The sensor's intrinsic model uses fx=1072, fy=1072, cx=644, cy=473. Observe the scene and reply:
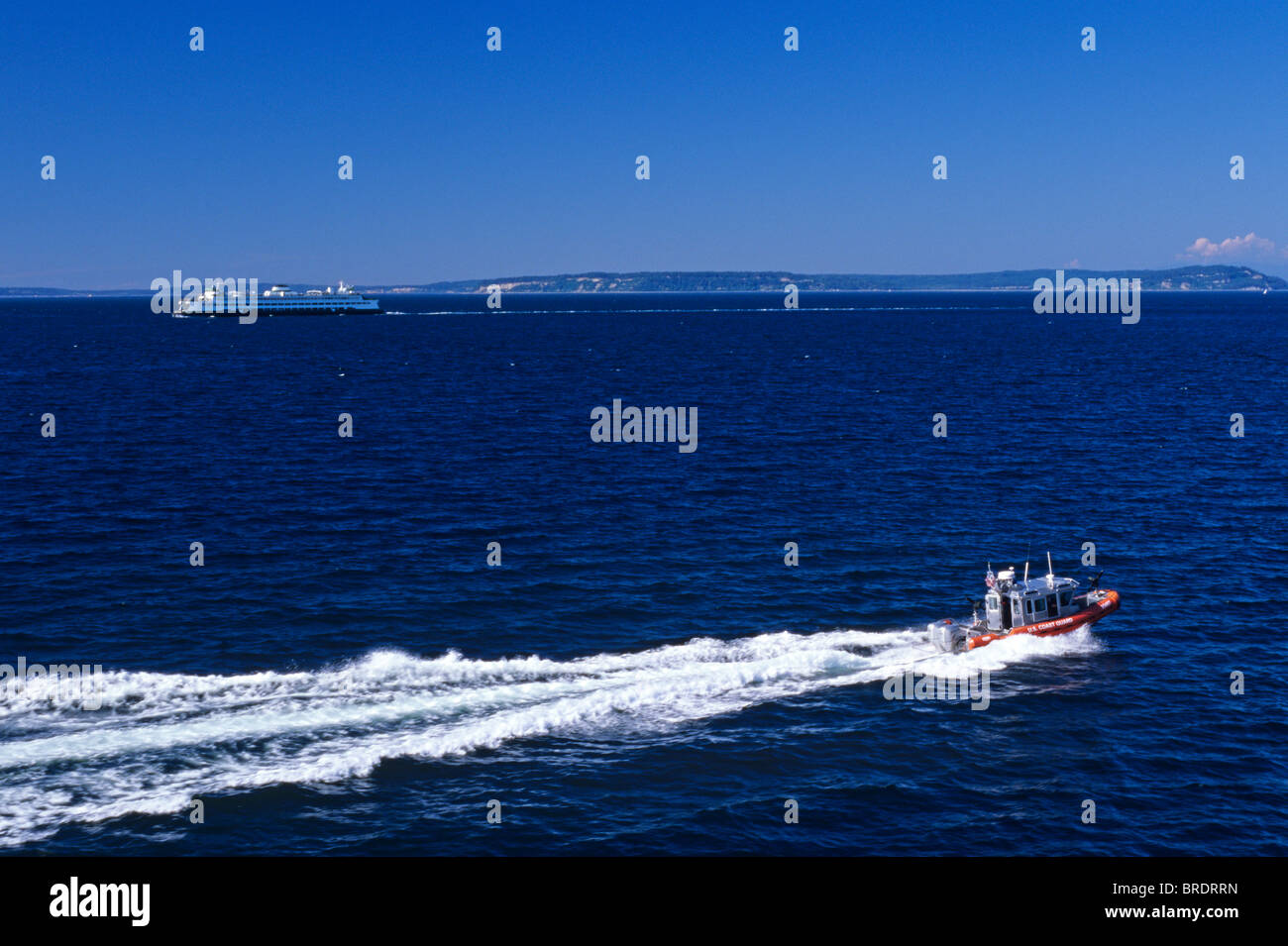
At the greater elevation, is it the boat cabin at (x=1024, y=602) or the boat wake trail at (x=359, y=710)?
the boat cabin at (x=1024, y=602)

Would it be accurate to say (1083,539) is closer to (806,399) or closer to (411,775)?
(411,775)

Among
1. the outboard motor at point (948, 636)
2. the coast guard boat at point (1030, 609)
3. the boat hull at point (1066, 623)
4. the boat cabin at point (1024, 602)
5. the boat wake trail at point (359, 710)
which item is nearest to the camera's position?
the boat wake trail at point (359, 710)

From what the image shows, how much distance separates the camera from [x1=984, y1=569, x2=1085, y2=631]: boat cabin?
54.8 m

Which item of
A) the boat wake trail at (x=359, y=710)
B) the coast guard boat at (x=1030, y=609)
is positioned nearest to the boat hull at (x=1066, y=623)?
the coast guard boat at (x=1030, y=609)

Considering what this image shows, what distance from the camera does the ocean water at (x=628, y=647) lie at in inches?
1481

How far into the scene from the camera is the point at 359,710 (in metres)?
44.6

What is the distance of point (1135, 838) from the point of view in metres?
36.7

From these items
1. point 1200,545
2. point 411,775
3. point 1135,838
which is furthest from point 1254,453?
point 411,775

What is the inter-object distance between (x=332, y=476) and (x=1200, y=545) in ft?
218

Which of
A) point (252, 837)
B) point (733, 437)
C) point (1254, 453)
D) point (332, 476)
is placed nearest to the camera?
point (252, 837)

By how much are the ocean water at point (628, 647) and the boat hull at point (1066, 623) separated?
562 millimetres

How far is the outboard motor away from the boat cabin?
2575mm

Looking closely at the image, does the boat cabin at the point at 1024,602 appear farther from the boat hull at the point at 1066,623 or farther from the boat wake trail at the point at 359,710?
the boat wake trail at the point at 359,710

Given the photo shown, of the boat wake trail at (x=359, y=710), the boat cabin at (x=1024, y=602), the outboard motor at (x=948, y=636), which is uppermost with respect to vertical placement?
the boat cabin at (x=1024, y=602)
